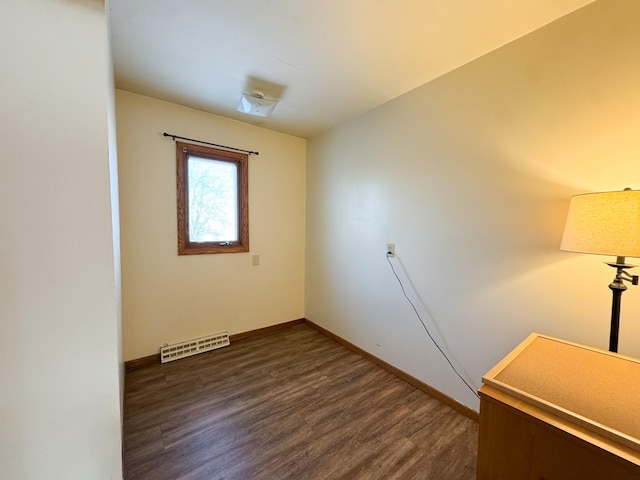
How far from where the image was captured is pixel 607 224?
98cm

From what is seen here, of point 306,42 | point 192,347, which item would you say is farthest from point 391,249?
point 192,347

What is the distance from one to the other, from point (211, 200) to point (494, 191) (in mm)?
2575

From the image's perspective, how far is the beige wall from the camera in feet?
7.68

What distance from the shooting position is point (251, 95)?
2.14 meters

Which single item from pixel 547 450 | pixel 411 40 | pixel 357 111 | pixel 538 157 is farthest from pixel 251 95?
pixel 547 450

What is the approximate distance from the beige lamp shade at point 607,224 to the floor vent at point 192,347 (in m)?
2.97

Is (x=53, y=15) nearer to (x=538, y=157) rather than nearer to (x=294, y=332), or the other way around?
(x=538, y=157)

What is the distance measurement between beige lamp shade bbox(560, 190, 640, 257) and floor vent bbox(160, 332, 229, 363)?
2.97 meters

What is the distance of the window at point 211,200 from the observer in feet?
8.51

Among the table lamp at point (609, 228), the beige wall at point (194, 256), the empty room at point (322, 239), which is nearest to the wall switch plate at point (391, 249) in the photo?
→ the empty room at point (322, 239)

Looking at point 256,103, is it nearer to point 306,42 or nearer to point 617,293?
point 306,42

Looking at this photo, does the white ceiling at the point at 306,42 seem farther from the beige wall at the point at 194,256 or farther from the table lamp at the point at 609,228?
the table lamp at the point at 609,228

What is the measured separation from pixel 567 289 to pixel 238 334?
9.62ft

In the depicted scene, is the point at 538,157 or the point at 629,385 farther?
the point at 538,157
